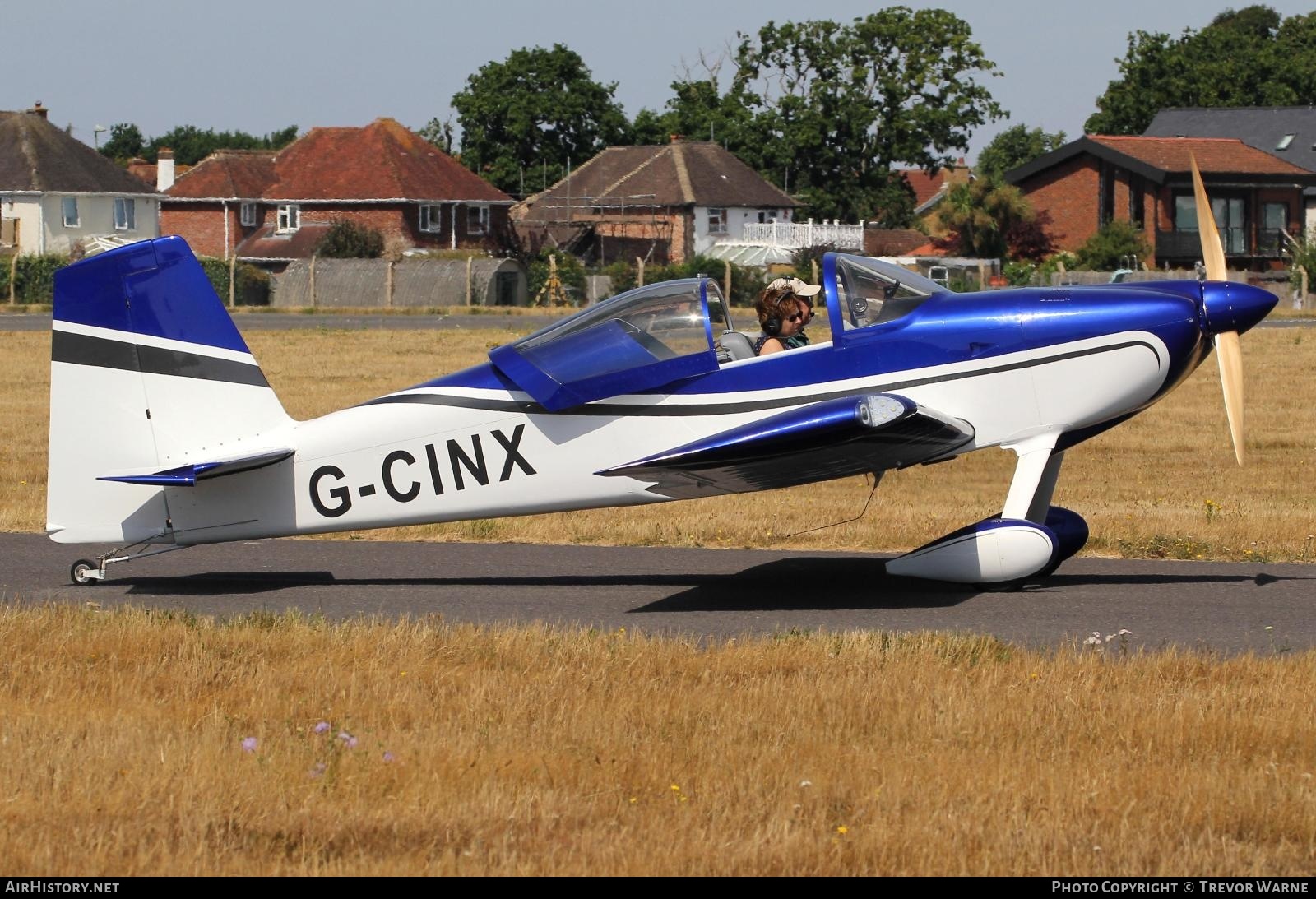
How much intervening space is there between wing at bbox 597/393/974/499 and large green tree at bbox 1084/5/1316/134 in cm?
8221

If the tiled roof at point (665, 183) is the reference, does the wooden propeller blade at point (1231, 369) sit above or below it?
below

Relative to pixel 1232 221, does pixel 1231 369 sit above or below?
below

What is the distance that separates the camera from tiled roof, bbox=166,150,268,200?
216 ft

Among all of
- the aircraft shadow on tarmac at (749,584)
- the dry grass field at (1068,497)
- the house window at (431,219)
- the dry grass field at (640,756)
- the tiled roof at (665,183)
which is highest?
the tiled roof at (665,183)

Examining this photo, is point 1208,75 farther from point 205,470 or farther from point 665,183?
point 205,470

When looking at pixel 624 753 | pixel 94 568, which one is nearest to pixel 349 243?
pixel 94 568

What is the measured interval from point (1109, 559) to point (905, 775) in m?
5.48

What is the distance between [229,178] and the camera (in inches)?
2611

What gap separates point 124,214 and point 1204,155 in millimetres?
45196

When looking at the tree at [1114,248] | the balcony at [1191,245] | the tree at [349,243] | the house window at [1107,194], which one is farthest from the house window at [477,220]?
the balcony at [1191,245]

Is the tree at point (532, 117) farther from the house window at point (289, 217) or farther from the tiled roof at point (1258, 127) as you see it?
the tiled roof at point (1258, 127)

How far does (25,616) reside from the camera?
8086 mm

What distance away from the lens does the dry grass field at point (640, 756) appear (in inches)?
186

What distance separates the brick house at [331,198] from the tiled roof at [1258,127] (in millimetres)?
32088
